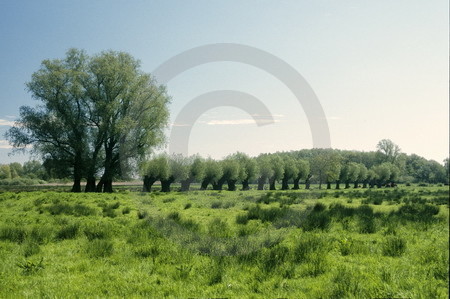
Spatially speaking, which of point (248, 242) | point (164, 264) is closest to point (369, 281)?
point (248, 242)

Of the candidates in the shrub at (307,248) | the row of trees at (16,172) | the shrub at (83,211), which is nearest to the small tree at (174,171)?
the shrub at (83,211)

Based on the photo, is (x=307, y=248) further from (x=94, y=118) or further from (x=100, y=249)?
(x=94, y=118)

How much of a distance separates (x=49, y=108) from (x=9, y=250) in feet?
→ 101

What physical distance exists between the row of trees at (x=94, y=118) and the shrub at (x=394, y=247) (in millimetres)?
31275

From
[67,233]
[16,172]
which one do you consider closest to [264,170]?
[67,233]

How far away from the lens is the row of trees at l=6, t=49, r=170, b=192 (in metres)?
34.4

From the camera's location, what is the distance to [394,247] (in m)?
7.40

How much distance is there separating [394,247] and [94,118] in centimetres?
3497

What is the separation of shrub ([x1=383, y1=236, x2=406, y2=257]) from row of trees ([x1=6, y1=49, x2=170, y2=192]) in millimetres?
31275

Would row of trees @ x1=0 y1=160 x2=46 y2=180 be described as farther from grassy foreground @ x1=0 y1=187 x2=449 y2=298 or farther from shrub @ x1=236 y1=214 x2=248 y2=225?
grassy foreground @ x1=0 y1=187 x2=449 y2=298

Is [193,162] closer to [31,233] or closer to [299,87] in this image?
[299,87]

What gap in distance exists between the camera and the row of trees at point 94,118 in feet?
113

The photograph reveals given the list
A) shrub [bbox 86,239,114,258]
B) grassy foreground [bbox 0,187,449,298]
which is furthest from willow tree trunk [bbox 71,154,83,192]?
shrub [bbox 86,239,114,258]

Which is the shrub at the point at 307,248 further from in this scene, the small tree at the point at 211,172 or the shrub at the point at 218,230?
the small tree at the point at 211,172
